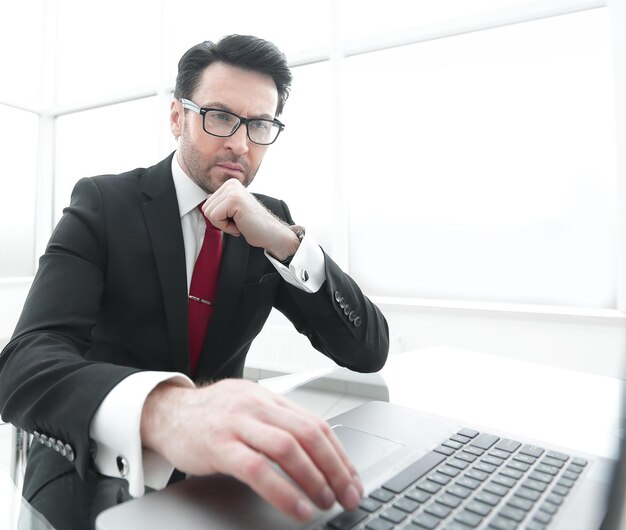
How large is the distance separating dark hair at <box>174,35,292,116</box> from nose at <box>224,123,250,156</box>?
0.21 meters

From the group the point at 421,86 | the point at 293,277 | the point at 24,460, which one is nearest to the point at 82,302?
the point at 24,460

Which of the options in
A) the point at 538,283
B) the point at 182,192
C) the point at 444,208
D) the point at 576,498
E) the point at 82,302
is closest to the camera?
the point at 576,498

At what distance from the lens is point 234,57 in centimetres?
143

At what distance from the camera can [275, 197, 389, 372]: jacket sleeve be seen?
1170 mm

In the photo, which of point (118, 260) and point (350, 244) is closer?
point (118, 260)

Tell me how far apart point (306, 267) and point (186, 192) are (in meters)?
0.41

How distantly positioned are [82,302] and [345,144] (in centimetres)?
262

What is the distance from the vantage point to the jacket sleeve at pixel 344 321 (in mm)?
1170

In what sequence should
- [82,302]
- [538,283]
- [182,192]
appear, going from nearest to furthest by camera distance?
[82,302]
[182,192]
[538,283]

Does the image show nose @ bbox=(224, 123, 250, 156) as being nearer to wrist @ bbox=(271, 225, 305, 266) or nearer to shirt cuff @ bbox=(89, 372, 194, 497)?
wrist @ bbox=(271, 225, 305, 266)

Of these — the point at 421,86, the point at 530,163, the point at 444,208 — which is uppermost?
the point at 421,86

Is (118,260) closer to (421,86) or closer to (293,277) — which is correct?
(293,277)

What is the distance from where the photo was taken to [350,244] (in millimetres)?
3426

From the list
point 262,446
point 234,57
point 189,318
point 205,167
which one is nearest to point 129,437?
point 262,446
